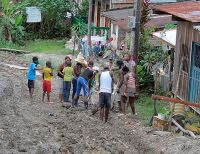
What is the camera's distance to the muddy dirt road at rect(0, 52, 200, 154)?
11.2m

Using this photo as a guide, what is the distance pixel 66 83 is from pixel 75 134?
374 cm

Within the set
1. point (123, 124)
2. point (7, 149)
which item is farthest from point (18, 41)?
point (7, 149)

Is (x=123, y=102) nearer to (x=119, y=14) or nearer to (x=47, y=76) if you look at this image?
(x=47, y=76)

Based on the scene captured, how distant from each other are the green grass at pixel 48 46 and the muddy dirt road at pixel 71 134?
1395cm

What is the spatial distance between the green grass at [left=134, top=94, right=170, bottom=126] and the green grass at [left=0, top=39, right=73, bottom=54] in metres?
12.4

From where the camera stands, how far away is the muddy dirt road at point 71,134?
11.2 metres

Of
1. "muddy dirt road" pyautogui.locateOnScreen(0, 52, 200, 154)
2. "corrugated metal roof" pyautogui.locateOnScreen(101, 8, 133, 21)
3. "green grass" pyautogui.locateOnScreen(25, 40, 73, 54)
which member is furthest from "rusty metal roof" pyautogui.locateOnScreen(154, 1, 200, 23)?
"green grass" pyautogui.locateOnScreen(25, 40, 73, 54)

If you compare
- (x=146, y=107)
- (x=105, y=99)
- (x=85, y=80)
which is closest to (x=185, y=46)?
(x=146, y=107)

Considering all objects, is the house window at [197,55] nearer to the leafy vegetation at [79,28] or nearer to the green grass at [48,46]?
the green grass at [48,46]

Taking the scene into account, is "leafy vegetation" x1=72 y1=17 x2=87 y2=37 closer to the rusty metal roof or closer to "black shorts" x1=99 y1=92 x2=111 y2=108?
the rusty metal roof

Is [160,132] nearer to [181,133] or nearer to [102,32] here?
[181,133]

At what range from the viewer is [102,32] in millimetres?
32375

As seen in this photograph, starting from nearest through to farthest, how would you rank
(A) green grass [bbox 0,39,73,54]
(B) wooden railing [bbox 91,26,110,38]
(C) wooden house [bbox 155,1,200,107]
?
(C) wooden house [bbox 155,1,200,107] → (A) green grass [bbox 0,39,73,54] → (B) wooden railing [bbox 91,26,110,38]

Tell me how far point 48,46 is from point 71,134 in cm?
2068
